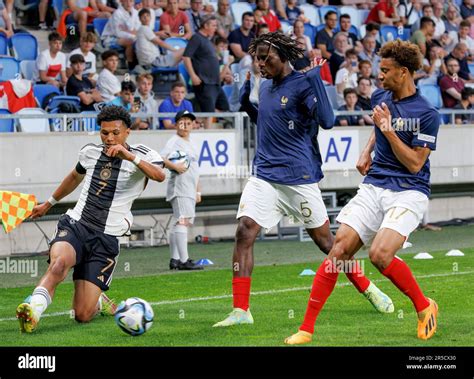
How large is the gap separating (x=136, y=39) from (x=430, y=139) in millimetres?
12052

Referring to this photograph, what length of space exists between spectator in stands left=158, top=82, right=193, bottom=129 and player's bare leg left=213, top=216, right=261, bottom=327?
8418 millimetres

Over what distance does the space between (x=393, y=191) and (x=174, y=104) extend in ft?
32.3

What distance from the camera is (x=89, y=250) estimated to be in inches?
415

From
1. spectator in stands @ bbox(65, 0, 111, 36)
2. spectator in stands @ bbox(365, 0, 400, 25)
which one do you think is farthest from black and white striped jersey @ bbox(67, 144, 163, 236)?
spectator in stands @ bbox(365, 0, 400, 25)

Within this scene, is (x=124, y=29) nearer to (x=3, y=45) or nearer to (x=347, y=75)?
(x=3, y=45)

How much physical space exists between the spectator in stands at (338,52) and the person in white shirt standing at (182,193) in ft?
24.2

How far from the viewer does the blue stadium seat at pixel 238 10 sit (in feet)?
74.8

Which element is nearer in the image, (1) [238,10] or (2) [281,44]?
(2) [281,44]

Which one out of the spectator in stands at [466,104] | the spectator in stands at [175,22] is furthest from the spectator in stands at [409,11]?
the spectator in stands at [175,22]

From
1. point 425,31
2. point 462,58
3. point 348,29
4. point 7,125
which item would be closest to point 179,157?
point 7,125

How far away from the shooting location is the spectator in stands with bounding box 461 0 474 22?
2712 cm

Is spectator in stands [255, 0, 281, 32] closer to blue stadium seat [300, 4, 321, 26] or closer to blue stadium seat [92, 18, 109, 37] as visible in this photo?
blue stadium seat [300, 4, 321, 26]

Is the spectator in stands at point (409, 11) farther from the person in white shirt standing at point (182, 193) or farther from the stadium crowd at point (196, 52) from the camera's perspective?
the person in white shirt standing at point (182, 193)
